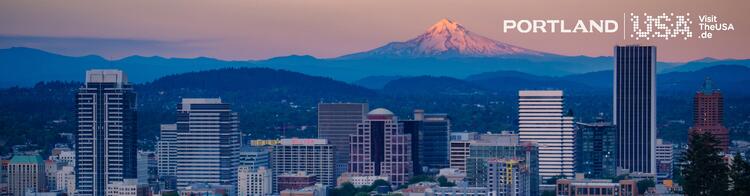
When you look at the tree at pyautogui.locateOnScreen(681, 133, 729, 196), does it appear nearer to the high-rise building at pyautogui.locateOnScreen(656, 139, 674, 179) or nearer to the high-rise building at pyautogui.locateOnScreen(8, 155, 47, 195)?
the high-rise building at pyautogui.locateOnScreen(656, 139, 674, 179)

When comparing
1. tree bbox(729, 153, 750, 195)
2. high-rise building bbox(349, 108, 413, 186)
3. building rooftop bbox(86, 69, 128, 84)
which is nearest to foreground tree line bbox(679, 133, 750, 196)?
tree bbox(729, 153, 750, 195)

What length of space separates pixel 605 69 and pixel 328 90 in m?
12.6

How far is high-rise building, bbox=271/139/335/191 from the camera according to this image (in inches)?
1730

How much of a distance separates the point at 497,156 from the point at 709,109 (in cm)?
1177

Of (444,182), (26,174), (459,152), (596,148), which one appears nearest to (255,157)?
(459,152)

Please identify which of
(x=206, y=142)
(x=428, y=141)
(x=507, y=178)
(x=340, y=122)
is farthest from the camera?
(x=340, y=122)

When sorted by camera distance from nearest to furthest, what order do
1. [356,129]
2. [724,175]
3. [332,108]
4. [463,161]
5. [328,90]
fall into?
[724,175], [463,161], [356,129], [332,108], [328,90]

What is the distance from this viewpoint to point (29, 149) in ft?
156

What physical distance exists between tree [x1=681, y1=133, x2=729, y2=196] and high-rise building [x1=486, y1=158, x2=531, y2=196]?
17.6 metres

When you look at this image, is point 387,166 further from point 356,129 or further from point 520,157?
point 520,157

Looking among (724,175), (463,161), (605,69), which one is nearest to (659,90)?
(605,69)

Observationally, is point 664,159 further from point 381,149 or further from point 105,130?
point 105,130

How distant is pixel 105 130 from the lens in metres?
42.3

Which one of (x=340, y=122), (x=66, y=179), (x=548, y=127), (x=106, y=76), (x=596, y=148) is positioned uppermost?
(x=106, y=76)
